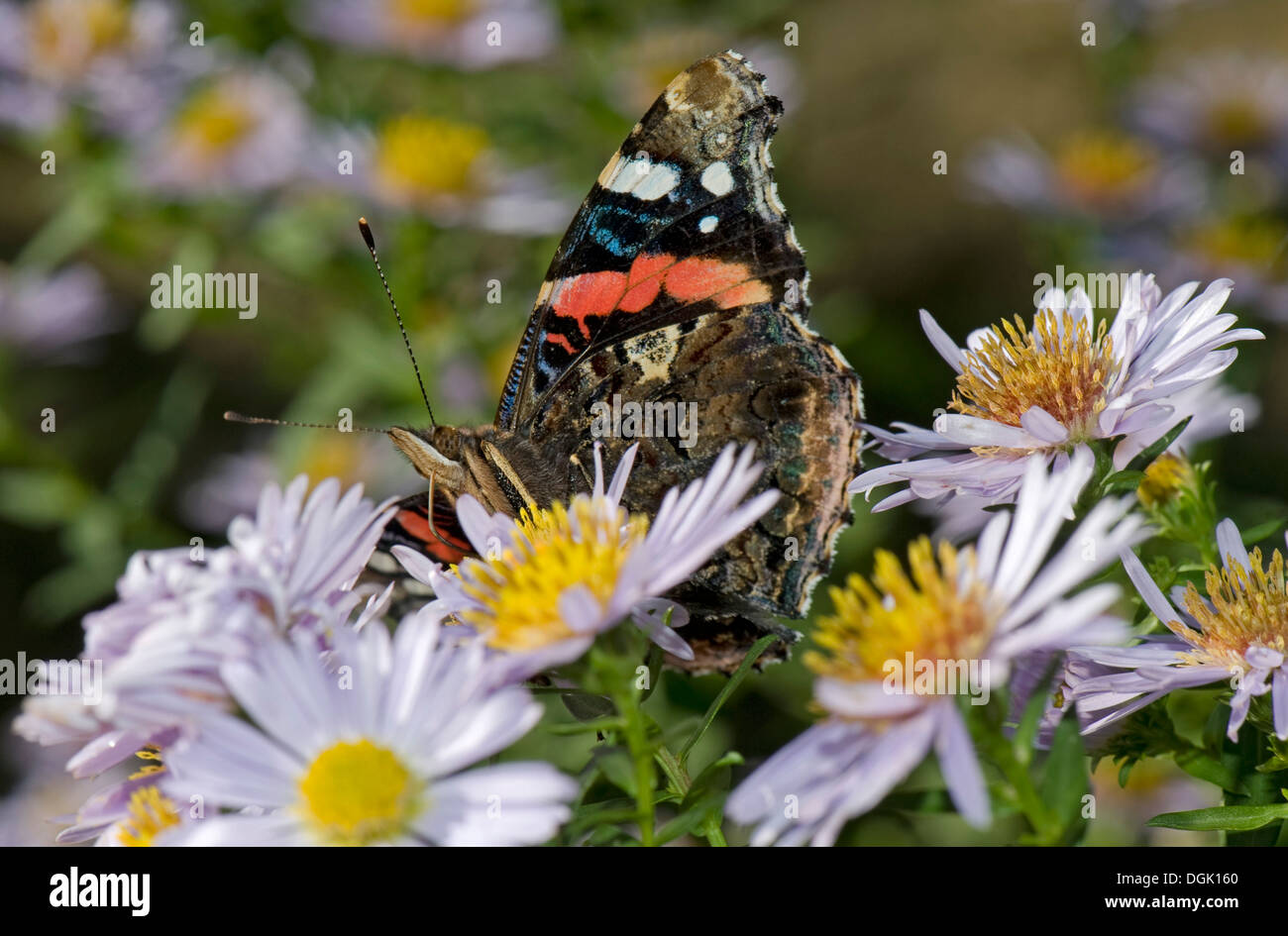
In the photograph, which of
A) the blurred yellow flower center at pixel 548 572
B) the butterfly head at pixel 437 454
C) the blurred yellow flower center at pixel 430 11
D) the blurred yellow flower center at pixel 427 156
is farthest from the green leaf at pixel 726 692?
the blurred yellow flower center at pixel 430 11

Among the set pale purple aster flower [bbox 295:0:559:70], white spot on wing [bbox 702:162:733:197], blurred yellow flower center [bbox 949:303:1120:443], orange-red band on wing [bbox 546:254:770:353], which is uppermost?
pale purple aster flower [bbox 295:0:559:70]

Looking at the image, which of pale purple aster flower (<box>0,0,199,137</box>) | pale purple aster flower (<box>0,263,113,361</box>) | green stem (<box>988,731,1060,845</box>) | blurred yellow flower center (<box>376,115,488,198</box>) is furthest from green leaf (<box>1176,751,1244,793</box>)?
pale purple aster flower (<box>0,263,113,361</box>)

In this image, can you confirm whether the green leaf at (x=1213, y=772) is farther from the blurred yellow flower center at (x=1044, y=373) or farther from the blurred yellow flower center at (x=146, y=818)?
the blurred yellow flower center at (x=146, y=818)

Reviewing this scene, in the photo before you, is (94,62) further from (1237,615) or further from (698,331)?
(1237,615)

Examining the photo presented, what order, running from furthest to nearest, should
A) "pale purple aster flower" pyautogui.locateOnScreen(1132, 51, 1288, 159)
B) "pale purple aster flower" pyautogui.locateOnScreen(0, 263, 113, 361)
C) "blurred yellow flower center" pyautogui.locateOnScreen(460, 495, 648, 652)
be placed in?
"pale purple aster flower" pyautogui.locateOnScreen(1132, 51, 1288, 159), "pale purple aster flower" pyautogui.locateOnScreen(0, 263, 113, 361), "blurred yellow flower center" pyautogui.locateOnScreen(460, 495, 648, 652)

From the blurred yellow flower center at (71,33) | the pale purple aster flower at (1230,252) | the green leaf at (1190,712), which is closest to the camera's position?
the green leaf at (1190,712)

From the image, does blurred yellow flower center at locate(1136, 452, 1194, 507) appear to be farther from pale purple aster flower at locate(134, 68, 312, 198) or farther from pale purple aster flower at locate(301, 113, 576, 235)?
pale purple aster flower at locate(134, 68, 312, 198)

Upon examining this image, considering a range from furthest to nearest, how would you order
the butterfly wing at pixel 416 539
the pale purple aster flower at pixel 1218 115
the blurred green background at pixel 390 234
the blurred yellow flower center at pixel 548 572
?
the pale purple aster flower at pixel 1218 115 → the blurred green background at pixel 390 234 → the butterfly wing at pixel 416 539 → the blurred yellow flower center at pixel 548 572
